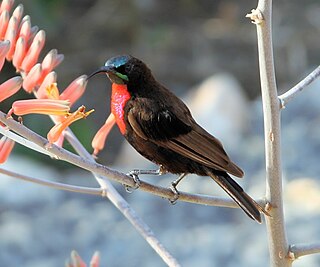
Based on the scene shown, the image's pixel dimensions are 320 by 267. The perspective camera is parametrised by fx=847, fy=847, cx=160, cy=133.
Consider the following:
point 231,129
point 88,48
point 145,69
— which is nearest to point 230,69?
point 88,48

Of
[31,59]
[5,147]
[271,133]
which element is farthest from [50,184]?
[271,133]

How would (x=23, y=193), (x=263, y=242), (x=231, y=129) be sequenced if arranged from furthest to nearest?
(x=231, y=129) → (x=23, y=193) → (x=263, y=242)

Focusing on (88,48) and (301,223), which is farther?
(88,48)

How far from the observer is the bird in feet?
6.50

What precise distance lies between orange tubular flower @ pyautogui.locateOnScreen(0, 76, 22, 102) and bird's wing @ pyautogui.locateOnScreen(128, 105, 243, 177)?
466 mm

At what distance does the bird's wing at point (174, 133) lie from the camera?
1980mm

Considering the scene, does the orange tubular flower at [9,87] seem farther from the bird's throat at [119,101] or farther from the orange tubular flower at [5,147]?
the bird's throat at [119,101]

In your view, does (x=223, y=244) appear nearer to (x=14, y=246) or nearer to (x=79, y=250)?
(x=79, y=250)

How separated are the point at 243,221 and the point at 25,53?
3783mm

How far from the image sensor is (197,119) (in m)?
7.02

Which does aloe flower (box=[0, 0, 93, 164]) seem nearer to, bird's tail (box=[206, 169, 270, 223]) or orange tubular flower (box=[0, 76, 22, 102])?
orange tubular flower (box=[0, 76, 22, 102])

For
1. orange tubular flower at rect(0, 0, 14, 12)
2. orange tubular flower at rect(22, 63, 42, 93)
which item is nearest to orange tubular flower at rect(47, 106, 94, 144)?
orange tubular flower at rect(22, 63, 42, 93)

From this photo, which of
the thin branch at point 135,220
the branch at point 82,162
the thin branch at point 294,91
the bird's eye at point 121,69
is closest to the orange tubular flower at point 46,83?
the thin branch at point 135,220

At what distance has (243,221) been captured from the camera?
553cm
